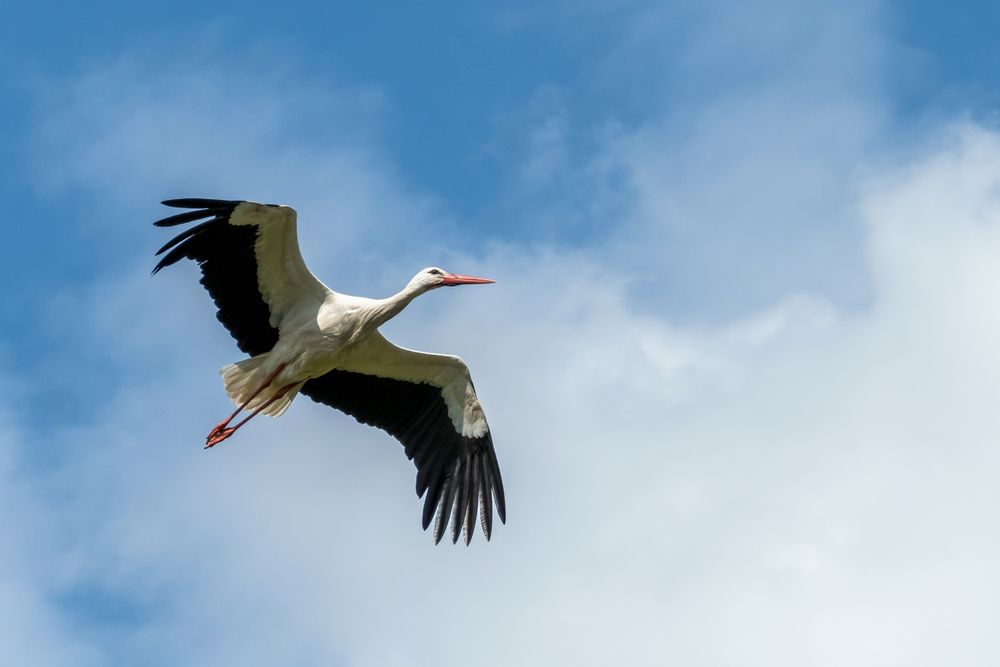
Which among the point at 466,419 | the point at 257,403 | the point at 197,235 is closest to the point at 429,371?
the point at 466,419

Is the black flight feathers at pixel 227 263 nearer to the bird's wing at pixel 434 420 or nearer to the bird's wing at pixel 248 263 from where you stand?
the bird's wing at pixel 248 263

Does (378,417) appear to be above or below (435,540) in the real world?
above

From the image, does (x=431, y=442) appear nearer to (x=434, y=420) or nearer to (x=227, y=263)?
(x=434, y=420)

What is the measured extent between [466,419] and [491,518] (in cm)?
100

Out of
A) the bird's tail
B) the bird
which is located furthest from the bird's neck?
the bird's tail

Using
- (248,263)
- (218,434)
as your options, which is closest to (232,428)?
(218,434)

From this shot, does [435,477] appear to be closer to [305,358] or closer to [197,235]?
[305,358]

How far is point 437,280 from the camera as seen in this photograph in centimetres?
1706

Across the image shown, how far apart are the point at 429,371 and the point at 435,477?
1.03 metres

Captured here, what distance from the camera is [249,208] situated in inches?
619

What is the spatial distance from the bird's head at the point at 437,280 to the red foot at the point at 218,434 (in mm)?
2203

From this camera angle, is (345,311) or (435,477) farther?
(435,477)

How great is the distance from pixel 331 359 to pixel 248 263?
46.2 inches

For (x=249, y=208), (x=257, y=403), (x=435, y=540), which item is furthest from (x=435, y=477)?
(x=249, y=208)
